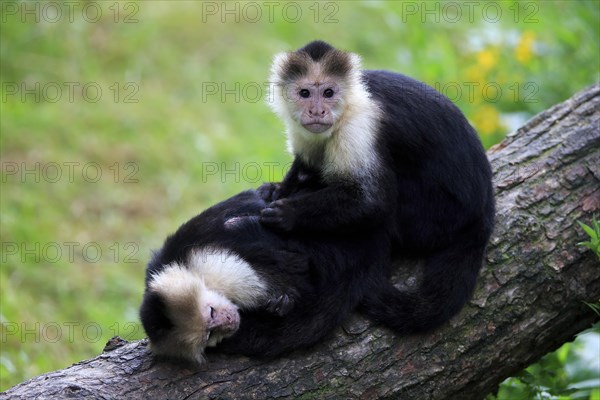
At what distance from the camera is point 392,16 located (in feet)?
32.5

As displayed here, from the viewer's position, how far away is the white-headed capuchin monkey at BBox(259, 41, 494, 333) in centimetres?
420

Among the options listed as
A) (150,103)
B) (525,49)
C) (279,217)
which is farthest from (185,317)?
(150,103)

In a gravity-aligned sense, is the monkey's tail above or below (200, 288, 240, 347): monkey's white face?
below

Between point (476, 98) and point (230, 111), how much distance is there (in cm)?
309

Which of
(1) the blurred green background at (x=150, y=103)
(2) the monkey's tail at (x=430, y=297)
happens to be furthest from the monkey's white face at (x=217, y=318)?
(1) the blurred green background at (x=150, y=103)

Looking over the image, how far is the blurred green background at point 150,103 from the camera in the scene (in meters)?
7.09

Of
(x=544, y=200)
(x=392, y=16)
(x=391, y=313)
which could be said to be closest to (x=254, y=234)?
(x=391, y=313)

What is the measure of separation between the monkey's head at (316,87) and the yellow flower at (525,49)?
149 inches

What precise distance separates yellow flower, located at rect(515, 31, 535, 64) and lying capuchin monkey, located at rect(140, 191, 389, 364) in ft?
14.9

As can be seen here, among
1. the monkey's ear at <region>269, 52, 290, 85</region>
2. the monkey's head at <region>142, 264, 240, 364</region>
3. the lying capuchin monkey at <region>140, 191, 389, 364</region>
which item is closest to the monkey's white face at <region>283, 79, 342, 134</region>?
the monkey's ear at <region>269, 52, 290, 85</region>

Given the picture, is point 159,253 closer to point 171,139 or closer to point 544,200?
point 544,200

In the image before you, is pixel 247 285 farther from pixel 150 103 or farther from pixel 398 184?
pixel 150 103

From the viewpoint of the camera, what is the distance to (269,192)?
16.3 feet

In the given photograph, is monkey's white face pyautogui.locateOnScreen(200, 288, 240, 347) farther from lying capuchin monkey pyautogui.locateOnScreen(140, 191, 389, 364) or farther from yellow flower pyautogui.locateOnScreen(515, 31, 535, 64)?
yellow flower pyautogui.locateOnScreen(515, 31, 535, 64)
